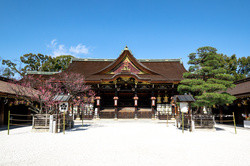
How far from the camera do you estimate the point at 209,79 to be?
41.2 feet

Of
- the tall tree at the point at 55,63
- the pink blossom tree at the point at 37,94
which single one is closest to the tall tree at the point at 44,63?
the tall tree at the point at 55,63

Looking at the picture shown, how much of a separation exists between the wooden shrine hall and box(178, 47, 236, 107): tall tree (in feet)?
25.2

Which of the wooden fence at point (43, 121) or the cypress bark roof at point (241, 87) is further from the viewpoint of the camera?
the cypress bark roof at point (241, 87)

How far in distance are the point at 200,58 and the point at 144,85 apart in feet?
32.8

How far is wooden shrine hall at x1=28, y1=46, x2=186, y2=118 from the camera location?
21281 mm

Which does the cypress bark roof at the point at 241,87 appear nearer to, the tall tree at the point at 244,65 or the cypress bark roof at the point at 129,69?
the cypress bark roof at the point at 129,69

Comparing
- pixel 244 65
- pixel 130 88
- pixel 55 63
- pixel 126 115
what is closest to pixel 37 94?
pixel 126 115

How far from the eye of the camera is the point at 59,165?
4508mm

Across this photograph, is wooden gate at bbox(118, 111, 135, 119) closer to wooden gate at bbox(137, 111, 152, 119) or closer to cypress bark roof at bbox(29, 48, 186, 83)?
wooden gate at bbox(137, 111, 152, 119)

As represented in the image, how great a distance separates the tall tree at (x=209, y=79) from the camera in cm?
1165

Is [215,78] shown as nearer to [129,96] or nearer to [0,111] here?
[129,96]

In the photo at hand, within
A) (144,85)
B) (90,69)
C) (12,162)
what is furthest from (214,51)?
(90,69)

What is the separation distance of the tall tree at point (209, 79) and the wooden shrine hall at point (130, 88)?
7666mm

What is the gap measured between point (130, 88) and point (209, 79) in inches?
461
